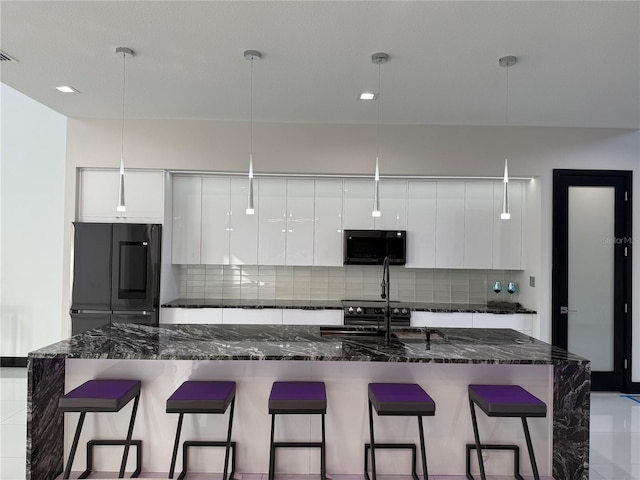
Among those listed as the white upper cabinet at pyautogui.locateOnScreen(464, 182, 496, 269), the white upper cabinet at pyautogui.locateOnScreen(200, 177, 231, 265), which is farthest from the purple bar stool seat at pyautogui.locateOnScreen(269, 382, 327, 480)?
the white upper cabinet at pyautogui.locateOnScreen(464, 182, 496, 269)

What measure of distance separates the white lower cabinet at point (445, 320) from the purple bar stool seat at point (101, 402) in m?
2.94

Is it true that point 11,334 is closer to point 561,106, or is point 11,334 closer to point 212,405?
point 212,405

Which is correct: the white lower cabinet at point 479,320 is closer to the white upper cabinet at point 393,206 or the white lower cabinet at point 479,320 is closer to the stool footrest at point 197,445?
the white upper cabinet at point 393,206

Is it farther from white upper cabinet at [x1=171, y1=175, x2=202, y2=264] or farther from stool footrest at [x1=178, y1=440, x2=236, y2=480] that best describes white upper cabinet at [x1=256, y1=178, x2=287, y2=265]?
stool footrest at [x1=178, y1=440, x2=236, y2=480]

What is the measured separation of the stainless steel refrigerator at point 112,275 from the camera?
4.20m

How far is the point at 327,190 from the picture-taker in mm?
4785

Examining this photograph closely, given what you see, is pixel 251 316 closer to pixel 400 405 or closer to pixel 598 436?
pixel 400 405

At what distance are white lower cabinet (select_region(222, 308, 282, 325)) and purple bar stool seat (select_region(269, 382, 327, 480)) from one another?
6.31ft

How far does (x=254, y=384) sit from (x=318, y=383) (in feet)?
1.47

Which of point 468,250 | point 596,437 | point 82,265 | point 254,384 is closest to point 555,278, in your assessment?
point 468,250

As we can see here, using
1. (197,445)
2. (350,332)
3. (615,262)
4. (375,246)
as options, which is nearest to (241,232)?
(375,246)

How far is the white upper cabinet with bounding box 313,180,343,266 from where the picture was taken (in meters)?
4.77

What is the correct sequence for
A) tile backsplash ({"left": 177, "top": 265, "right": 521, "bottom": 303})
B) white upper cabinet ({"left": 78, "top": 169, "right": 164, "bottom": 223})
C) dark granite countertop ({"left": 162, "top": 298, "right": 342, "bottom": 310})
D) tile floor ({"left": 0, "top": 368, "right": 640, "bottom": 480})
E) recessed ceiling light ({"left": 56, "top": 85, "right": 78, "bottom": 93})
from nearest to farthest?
tile floor ({"left": 0, "top": 368, "right": 640, "bottom": 480}) → recessed ceiling light ({"left": 56, "top": 85, "right": 78, "bottom": 93}) → white upper cabinet ({"left": 78, "top": 169, "right": 164, "bottom": 223}) → dark granite countertop ({"left": 162, "top": 298, "right": 342, "bottom": 310}) → tile backsplash ({"left": 177, "top": 265, "right": 521, "bottom": 303})

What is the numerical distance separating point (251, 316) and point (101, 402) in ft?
7.44
